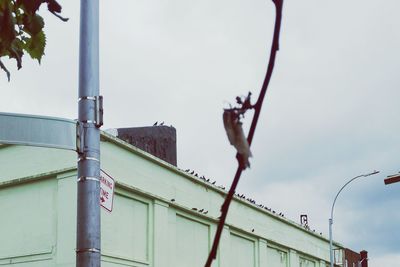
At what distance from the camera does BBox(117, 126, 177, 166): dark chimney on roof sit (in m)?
28.0

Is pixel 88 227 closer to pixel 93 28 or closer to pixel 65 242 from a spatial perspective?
pixel 93 28

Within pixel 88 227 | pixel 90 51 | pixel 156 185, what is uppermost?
pixel 156 185

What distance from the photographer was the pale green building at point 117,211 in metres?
22.3

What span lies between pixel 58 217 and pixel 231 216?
9.82 metres

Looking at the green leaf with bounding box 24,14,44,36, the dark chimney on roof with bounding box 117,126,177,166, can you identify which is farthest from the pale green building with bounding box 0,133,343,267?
the green leaf with bounding box 24,14,44,36

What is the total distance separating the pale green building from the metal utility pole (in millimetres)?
14428

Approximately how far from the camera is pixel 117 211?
23172 mm

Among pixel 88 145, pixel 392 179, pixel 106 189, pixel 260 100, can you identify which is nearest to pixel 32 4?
pixel 260 100

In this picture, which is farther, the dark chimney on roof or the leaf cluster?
the dark chimney on roof

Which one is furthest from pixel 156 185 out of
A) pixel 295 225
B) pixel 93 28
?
pixel 93 28

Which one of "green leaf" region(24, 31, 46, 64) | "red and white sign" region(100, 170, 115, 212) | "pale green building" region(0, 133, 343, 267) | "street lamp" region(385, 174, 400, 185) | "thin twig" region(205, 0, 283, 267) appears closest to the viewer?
"thin twig" region(205, 0, 283, 267)

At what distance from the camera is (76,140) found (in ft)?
23.9

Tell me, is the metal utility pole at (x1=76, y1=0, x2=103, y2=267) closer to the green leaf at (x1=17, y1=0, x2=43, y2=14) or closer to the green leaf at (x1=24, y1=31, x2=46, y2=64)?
the green leaf at (x1=24, y1=31, x2=46, y2=64)

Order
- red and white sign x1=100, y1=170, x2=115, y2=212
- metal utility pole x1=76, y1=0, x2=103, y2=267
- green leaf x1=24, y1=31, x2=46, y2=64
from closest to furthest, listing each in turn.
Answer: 1. green leaf x1=24, y1=31, x2=46, y2=64
2. metal utility pole x1=76, y1=0, x2=103, y2=267
3. red and white sign x1=100, y1=170, x2=115, y2=212
